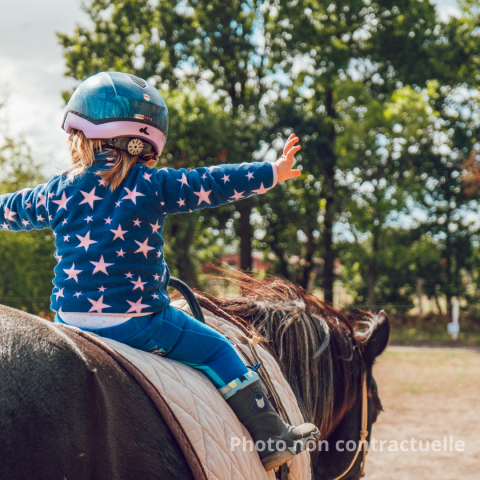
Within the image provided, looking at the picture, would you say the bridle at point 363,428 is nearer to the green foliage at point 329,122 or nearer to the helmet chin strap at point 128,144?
the helmet chin strap at point 128,144

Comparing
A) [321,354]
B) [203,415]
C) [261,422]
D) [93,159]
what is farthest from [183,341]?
[321,354]

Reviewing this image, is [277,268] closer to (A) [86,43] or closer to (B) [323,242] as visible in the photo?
(B) [323,242]

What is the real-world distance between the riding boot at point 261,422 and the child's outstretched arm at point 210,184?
1.87 ft

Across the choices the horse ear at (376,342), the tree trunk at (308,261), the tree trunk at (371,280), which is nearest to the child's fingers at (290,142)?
the horse ear at (376,342)

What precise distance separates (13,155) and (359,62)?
40.7 ft

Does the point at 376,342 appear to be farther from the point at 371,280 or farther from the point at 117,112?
the point at 371,280

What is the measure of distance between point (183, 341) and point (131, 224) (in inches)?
15.2

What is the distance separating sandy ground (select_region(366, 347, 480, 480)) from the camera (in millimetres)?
4672

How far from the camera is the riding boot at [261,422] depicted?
1.47 metres

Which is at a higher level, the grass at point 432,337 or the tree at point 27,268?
the tree at point 27,268

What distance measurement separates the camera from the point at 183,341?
145 cm

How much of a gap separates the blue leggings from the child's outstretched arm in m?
0.34

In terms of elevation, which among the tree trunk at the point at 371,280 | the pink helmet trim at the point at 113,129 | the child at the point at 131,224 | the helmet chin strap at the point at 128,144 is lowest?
the tree trunk at the point at 371,280

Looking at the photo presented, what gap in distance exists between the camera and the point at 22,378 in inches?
38.0
